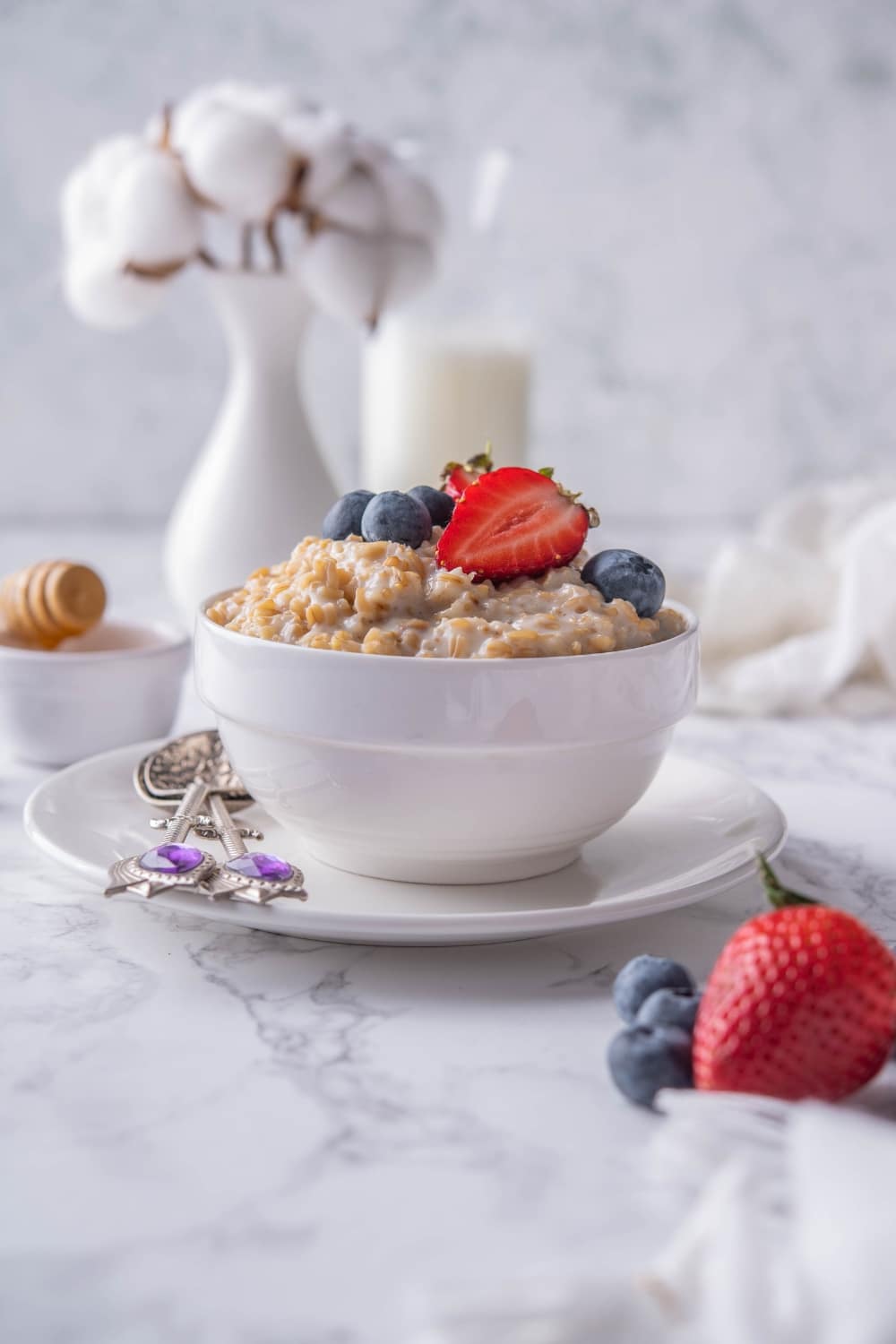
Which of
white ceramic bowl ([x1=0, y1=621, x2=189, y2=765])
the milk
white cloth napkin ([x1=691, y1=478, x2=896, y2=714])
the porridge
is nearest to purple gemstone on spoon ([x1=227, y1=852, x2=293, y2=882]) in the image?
the porridge

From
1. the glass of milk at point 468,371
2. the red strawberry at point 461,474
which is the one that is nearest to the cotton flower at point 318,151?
the glass of milk at point 468,371

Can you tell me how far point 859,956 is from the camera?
74cm

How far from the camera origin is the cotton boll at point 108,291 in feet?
6.26

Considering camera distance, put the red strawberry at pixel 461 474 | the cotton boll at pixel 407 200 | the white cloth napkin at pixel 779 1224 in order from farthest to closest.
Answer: the cotton boll at pixel 407 200 → the red strawberry at pixel 461 474 → the white cloth napkin at pixel 779 1224

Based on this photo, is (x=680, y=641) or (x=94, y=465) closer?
(x=680, y=641)

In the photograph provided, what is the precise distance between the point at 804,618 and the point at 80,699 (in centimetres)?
100

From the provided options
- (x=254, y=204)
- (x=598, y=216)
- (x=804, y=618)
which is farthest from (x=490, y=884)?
(x=598, y=216)

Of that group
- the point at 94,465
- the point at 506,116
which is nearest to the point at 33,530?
the point at 94,465

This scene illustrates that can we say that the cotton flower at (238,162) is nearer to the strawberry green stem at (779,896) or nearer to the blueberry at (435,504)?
the blueberry at (435,504)

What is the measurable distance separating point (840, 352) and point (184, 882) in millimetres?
2617

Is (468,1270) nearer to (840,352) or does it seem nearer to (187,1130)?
(187,1130)

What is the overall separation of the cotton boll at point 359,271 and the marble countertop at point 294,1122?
40.0 inches

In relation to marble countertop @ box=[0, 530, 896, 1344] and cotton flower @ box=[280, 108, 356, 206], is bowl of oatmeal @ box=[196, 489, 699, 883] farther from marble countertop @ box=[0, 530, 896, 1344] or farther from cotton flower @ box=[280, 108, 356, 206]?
cotton flower @ box=[280, 108, 356, 206]

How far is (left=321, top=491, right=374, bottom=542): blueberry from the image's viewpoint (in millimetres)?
1115
